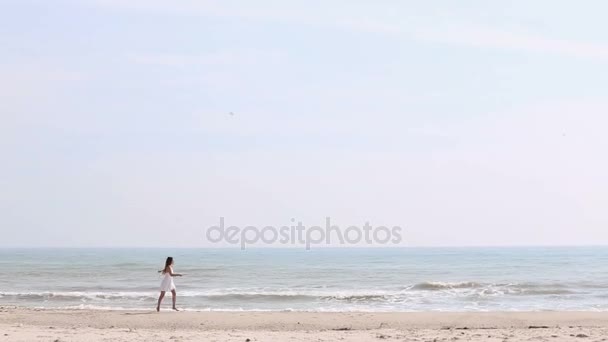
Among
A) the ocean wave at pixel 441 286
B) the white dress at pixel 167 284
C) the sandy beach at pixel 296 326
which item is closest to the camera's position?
the sandy beach at pixel 296 326

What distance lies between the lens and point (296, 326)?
49.4ft

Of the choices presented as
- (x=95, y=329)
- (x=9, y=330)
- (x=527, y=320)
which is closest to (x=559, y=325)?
(x=527, y=320)

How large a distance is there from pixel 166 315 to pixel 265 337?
4.31m

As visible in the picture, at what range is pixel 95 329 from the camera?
13.6m

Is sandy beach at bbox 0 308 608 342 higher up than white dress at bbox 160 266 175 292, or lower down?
lower down

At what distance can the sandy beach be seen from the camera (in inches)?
480

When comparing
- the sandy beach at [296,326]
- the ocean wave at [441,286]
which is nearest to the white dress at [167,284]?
the sandy beach at [296,326]

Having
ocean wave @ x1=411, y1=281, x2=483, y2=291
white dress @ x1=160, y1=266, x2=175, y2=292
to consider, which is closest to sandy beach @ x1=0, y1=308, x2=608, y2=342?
white dress @ x1=160, y1=266, x2=175, y2=292

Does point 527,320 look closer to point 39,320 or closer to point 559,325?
point 559,325

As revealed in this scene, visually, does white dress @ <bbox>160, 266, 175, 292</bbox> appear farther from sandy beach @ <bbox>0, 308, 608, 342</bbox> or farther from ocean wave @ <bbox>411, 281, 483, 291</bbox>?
ocean wave @ <bbox>411, 281, 483, 291</bbox>

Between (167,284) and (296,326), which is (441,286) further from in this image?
(167,284)

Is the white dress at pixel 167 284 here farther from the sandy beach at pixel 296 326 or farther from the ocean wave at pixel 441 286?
the ocean wave at pixel 441 286

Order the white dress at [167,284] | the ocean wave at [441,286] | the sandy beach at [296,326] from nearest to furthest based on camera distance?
the sandy beach at [296,326] → the white dress at [167,284] → the ocean wave at [441,286]

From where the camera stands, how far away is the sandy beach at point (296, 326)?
40.0 ft
